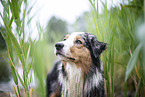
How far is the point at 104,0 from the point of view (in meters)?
0.94

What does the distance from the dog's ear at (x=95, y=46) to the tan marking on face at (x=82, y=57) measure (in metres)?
0.08

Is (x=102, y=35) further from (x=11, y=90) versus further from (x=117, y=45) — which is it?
(x=11, y=90)

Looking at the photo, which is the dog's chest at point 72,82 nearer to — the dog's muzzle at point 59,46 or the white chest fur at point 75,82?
the white chest fur at point 75,82

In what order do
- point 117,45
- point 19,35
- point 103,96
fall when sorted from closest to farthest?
point 19,35, point 103,96, point 117,45

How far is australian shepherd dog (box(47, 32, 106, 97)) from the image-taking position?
1.01 meters

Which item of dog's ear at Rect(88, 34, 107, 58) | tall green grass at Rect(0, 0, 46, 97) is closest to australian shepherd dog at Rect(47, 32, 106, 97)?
dog's ear at Rect(88, 34, 107, 58)

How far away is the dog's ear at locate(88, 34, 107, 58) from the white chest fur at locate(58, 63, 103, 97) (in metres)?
0.22

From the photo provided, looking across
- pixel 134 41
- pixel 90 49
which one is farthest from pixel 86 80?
pixel 134 41

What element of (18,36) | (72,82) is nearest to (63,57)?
(72,82)

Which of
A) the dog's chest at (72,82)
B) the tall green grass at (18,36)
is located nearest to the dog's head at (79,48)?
the dog's chest at (72,82)

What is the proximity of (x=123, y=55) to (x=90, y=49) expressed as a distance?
42 cm

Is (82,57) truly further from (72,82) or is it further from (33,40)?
(33,40)

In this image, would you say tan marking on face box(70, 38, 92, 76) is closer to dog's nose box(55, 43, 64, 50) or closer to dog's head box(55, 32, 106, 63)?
dog's head box(55, 32, 106, 63)

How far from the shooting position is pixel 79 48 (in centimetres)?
104
